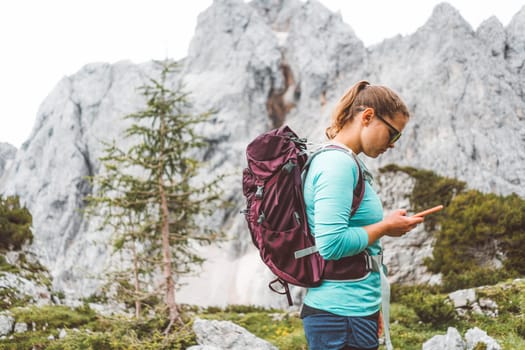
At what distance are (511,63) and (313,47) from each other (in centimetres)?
2763

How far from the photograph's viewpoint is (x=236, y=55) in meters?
67.9

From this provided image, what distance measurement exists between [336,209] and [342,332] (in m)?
0.57

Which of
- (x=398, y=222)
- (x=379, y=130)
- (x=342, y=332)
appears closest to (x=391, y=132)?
(x=379, y=130)

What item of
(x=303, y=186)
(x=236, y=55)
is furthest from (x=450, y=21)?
(x=303, y=186)

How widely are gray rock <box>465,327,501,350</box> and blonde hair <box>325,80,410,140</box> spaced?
4.94 metres

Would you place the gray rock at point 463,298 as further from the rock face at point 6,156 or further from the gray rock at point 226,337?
the rock face at point 6,156

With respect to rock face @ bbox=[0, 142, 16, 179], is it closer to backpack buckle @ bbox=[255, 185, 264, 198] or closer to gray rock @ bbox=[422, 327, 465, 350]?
gray rock @ bbox=[422, 327, 465, 350]

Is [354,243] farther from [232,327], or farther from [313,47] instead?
[313,47]

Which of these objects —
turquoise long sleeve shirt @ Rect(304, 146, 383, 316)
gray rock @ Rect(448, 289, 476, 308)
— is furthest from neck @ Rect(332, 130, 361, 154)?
gray rock @ Rect(448, 289, 476, 308)

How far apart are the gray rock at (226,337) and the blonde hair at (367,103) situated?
17.8ft

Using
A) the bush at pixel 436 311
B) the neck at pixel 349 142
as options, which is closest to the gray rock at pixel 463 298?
the bush at pixel 436 311

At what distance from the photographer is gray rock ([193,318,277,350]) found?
6.90m

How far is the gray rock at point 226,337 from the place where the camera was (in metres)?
6.90

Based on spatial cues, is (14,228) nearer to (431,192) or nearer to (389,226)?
(389,226)
